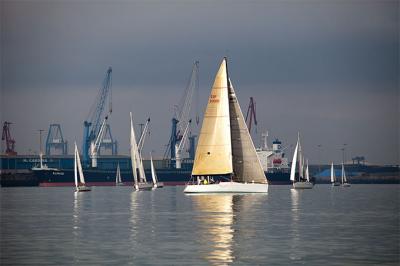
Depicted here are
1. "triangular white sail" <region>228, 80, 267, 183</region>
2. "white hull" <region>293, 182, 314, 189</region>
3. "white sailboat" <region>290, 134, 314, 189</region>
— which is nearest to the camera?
"triangular white sail" <region>228, 80, 267, 183</region>

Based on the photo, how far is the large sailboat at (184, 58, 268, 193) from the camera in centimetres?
10319

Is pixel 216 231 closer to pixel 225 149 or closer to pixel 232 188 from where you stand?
pixel 232 188

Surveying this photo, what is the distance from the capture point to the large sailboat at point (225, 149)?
10319 cm

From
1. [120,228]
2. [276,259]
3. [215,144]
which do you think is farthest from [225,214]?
[215,144]

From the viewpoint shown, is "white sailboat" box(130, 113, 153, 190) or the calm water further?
"white sailboat" box(130, 113, 153, 190)

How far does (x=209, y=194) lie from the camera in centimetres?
10725

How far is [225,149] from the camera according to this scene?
103312 mm

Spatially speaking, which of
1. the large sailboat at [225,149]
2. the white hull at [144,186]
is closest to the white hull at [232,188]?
the large sailboat at [225,149]

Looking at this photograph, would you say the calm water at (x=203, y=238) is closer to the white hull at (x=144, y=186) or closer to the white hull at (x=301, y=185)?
the white hull at (x=144, y=186)

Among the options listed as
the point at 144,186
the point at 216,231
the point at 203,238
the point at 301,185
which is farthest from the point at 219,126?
the point at 301,185

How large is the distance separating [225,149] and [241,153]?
2.40 metres

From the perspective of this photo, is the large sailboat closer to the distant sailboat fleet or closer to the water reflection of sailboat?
the distant sailboat fleet

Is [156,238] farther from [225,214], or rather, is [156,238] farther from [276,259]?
[225,214]

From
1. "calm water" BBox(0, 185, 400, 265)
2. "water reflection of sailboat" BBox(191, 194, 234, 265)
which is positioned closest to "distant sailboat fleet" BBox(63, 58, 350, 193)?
"water reflection of sailboat" BBox(191, 194, 234, 265)
